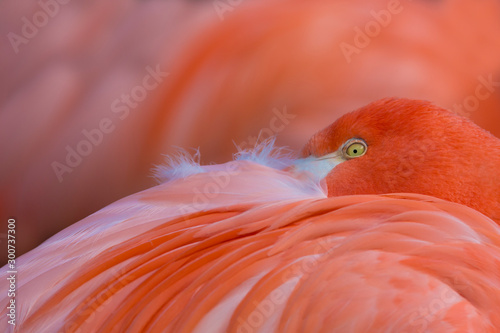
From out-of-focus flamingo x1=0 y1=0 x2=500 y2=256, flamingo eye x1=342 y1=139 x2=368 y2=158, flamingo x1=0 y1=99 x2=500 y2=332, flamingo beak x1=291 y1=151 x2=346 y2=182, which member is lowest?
flamingo x1=0 y1=99 x2=500 y2=332

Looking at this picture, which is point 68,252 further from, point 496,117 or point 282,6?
point 496,117

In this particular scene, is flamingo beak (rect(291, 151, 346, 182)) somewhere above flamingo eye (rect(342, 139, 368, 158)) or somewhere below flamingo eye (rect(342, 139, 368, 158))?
below

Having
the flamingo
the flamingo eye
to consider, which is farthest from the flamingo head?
the flamingo

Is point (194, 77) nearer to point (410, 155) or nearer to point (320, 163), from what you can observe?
point (320, 163)

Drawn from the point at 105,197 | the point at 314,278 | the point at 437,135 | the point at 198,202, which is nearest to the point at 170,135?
the point at 105,197

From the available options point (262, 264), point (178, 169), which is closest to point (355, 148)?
point (178, 169)

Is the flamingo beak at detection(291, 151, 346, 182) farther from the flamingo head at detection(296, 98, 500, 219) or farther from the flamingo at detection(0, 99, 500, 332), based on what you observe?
the flamingo at detection(0, 99, 500, 332)

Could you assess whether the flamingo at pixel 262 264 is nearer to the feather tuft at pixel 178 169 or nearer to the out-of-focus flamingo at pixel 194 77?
the feather tuft at pixel 178 169
